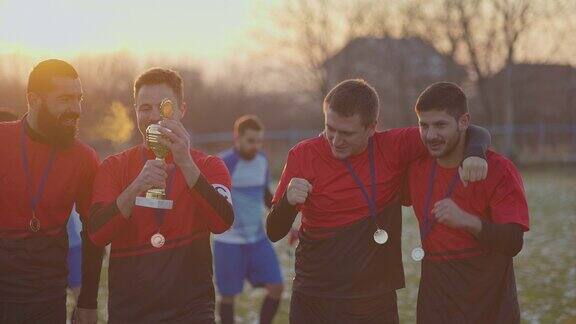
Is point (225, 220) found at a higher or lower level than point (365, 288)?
higher

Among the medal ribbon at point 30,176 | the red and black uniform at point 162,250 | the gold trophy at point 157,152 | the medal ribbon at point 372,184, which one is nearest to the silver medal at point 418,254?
the medal ribbon at point 372,184

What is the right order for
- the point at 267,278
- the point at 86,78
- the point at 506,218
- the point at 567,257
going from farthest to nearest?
1. the point at 86,78
2. the point at 567,257
3. the point at 267,278
4. the point at 506,218

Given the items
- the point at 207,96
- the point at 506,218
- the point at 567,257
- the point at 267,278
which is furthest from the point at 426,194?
the point at 207,96

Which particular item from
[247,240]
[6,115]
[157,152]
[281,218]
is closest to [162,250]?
[157,152]

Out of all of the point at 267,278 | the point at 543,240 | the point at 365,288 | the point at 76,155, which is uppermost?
the point at 76,155

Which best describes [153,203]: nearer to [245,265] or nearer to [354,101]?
→ [354,101]

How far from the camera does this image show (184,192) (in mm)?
3975

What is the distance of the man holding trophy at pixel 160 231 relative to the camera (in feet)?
12.6

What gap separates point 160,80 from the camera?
13.1 ft

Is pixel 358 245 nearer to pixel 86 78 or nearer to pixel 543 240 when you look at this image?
pixel 543 240

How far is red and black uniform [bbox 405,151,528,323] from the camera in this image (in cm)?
391

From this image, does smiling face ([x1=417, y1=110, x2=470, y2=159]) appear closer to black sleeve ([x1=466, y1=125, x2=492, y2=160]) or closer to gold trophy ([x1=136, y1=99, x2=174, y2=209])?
black sleeve ([x1=466, y1=125, x2=492, y2=160])

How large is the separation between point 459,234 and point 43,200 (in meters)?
2.40

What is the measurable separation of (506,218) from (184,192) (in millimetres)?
1754
